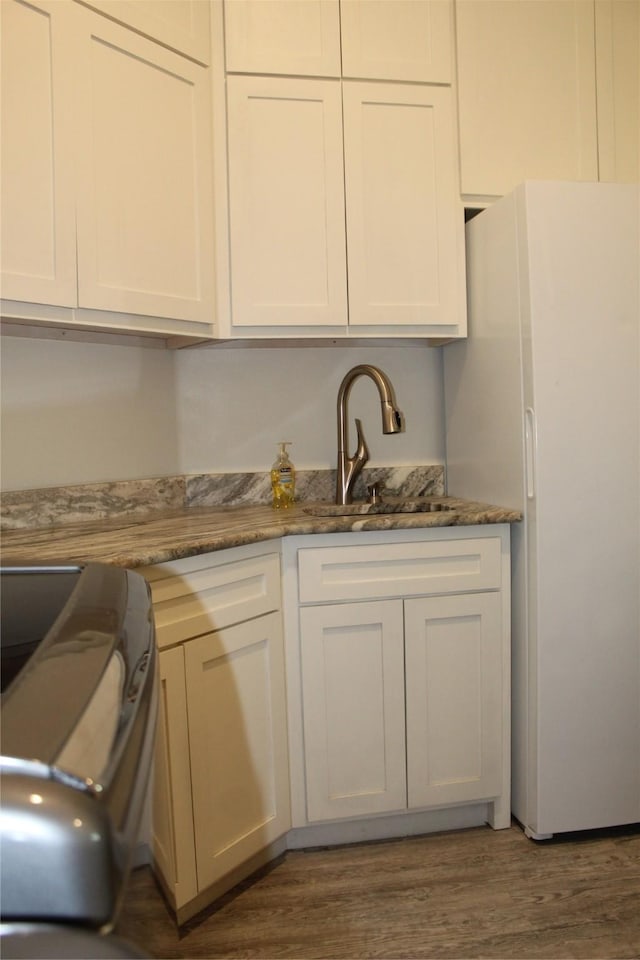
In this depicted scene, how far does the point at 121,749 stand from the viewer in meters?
0.34

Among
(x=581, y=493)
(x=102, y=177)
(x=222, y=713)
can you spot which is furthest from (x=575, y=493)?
(x=102, y=177)

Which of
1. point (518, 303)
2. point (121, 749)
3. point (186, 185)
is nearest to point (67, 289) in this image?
point (186, 185)

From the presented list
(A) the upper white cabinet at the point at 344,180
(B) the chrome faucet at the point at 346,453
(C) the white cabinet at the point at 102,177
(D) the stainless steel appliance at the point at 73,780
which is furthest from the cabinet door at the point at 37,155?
(D) the stainless steel appliance at the point at 73,780

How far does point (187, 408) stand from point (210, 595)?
35.5 inches

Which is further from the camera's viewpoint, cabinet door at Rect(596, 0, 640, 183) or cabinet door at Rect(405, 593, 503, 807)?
cabinet door at Rect(596, 0, 640, 183)

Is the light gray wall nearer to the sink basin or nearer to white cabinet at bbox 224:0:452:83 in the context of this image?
the sink basin

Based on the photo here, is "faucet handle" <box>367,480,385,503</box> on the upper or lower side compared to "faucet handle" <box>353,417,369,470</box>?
lower

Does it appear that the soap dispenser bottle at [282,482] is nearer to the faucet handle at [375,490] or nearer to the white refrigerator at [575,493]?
the faucet handle at [375,490]

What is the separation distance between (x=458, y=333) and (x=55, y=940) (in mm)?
2132

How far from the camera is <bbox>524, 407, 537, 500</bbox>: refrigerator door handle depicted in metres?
1.89

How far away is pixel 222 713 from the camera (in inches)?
67.1

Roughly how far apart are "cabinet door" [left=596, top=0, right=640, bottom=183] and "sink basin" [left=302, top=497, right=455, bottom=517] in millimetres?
1116

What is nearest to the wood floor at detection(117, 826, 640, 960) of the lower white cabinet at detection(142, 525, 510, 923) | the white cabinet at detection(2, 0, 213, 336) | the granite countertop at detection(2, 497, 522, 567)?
the lower white cabinet at detection(142, 525, 510, 923)

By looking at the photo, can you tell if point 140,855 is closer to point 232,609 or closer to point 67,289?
point 232,609
